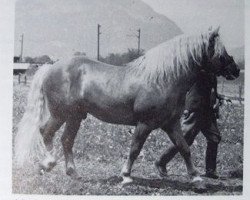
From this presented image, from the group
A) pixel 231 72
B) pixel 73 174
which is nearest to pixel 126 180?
pixel 73 174

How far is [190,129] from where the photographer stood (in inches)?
79.7

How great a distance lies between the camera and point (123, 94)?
2.01 meters

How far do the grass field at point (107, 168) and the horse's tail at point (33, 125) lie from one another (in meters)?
0.03

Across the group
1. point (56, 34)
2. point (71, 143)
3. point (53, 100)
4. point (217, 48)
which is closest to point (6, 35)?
point (56, 34)

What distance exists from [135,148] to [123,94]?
230mm

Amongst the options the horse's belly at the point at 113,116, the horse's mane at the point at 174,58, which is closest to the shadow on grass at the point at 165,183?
the horse's belly at the point at 113,116

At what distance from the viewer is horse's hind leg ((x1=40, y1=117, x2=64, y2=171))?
203cm

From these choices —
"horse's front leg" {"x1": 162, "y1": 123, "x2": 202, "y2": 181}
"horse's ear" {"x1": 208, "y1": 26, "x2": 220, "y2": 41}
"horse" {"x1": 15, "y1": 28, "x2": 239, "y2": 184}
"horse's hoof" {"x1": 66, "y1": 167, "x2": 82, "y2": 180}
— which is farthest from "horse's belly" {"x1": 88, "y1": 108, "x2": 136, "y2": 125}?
"horse's ear" {"x1": 208, "y1": 26, "x2": 220, "y2": 41}

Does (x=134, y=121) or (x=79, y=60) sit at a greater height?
(x=79, y=60)

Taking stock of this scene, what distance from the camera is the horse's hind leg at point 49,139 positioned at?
2.03 meters

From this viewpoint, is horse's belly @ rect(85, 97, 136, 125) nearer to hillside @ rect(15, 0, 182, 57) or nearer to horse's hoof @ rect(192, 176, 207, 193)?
hillside @ rect(15, 0, 182, 57)

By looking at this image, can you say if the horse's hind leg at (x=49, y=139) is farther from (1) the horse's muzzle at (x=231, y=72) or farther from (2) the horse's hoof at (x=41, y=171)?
(1) the horse's muzzle at (x=231, y=72)

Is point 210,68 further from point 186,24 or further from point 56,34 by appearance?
point 56,34

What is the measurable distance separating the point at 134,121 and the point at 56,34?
498 mm
